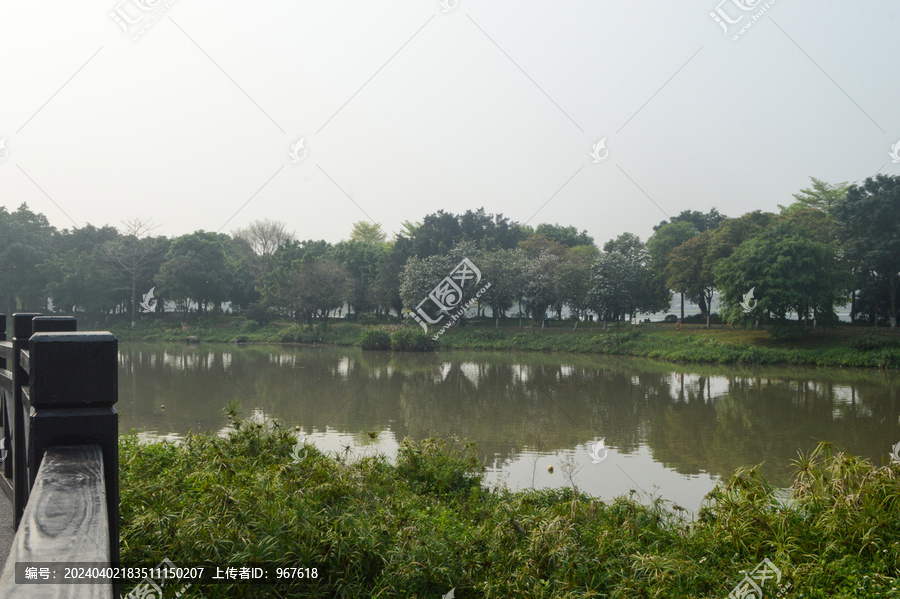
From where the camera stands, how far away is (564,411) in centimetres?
1163

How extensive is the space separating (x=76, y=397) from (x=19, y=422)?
4.87 ft

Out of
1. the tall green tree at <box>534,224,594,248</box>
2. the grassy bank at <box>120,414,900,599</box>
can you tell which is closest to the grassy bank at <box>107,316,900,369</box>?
the tall green tree at <box>534,224,594,248</box>

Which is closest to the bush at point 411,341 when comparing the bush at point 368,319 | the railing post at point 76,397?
the bush at point 368,319

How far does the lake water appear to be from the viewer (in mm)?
7605

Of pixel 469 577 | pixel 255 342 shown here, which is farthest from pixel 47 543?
pixel 255 342

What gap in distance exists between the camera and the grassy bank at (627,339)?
20750 mm

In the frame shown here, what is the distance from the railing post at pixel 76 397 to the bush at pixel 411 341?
24.7m

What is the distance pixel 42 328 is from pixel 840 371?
70.9 ft

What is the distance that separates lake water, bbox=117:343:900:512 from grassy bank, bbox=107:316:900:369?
1.55 m

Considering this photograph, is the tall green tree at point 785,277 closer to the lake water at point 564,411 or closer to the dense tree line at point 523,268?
the dense tree line at point 523,268

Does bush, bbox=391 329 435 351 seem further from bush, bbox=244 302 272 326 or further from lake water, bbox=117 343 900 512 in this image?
bush, bbox=244 302 272 326

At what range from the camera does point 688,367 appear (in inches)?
822

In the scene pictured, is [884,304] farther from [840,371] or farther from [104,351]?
[104,351]

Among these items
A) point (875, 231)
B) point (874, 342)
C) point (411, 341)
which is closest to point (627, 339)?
point (874, 342)
